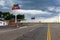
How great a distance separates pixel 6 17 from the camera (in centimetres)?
16325

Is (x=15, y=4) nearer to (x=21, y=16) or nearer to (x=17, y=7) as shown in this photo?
(x=17, y=7)

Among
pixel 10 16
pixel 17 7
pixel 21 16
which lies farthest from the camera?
pixel 21 16

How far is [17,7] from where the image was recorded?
70188 mm

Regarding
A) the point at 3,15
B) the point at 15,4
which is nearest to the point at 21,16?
the point at 3,15

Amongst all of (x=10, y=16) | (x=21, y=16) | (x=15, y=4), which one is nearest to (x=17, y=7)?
(x=15, y=4)

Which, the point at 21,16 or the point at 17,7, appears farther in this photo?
the point at 21,16

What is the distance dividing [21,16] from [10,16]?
18004mm

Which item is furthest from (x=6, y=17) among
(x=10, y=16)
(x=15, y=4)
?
(x=15, y=4)

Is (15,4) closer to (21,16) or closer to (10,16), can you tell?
(10,16)

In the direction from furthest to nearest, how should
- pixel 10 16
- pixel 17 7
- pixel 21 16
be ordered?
pixel 21 16 < pixel 10 16 < pixel 17 7

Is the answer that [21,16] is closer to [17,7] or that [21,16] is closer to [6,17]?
[6,17]

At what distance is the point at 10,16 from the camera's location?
162 metres

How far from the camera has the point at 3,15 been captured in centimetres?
16962

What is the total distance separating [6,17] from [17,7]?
94.1 meters
